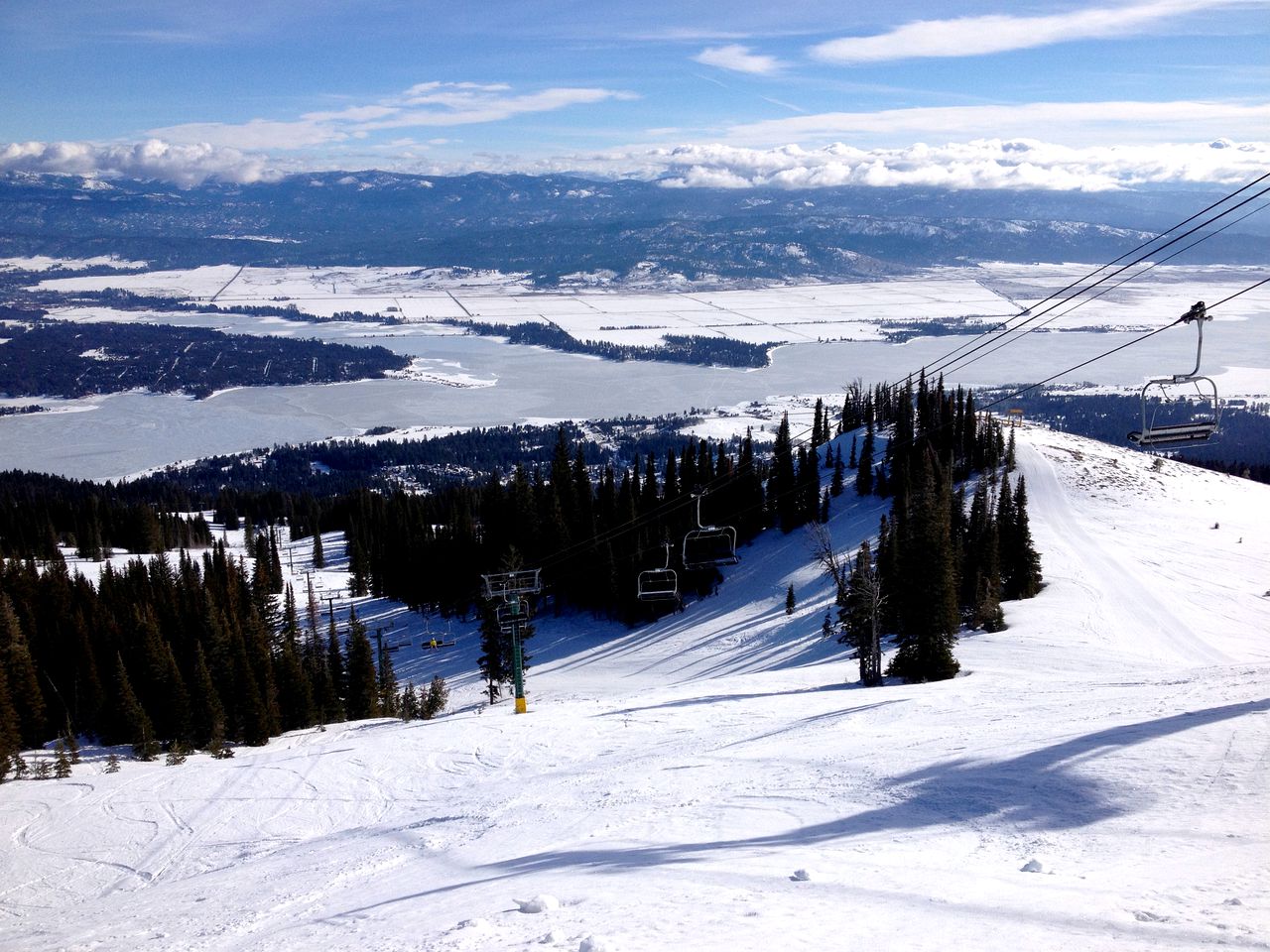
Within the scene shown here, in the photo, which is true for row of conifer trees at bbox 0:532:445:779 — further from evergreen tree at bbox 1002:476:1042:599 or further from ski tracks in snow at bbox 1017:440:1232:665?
ski tracks in snow at bbox 1017:440:1232:665

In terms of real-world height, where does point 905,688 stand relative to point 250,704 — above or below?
above

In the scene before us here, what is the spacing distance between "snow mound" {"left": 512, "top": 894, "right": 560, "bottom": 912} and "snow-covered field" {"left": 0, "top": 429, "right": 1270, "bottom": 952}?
0.09ft

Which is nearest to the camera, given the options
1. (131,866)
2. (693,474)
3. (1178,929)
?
(1178,929)

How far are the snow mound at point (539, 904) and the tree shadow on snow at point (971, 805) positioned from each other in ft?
5.72

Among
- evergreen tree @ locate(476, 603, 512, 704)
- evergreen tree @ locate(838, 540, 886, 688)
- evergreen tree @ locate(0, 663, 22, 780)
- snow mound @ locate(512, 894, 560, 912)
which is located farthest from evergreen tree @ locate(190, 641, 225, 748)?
snow mound @ locate(512, 894, 560, 912)

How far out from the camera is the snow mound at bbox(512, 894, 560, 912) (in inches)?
430

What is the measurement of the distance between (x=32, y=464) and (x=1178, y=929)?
571 feet

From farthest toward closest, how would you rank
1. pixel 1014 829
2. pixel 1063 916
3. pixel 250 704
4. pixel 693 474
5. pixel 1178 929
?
pixel 693 474 → pixel 250 704 → pixel 1014 829 → pixel 1063 916 → pixel 1178 929

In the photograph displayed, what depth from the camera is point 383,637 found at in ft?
184

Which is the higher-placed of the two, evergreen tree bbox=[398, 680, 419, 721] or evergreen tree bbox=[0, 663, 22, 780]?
evergreen tree bbox=[0, 663, 22, 780]

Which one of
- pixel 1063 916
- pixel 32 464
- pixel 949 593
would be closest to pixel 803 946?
pixel 1063 916

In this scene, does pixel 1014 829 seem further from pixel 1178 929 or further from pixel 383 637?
pixel 383 637

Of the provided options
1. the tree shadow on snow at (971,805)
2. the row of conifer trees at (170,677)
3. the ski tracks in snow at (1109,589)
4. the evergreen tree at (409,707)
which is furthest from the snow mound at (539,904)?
the ski tracks in snow at (1109,589)

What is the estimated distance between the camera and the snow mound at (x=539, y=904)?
1093 centimetres
